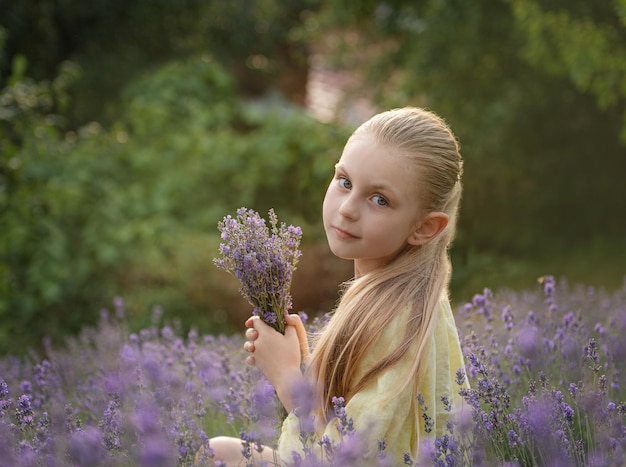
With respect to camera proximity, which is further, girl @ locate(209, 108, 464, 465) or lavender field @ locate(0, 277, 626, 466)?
girl @ locate(209, 108, 464, 465)

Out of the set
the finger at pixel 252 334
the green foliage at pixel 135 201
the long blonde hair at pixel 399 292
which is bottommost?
the green foliage at pixel 135 201

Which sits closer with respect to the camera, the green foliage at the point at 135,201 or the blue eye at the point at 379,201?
the blue eye at the point at 379,201

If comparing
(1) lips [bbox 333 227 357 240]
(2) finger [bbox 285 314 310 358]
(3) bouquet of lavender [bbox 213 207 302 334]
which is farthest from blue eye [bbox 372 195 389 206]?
(2) finger [bbox 285 314 310 358]

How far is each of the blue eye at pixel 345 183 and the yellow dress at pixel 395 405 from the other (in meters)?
0.36

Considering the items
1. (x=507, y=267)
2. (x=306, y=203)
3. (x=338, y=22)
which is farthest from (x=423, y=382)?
(x=338, y=22)

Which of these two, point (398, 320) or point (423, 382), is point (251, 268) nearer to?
point (398, 320)

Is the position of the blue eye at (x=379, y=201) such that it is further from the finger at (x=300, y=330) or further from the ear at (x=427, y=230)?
the finger at (x=300, y=330)

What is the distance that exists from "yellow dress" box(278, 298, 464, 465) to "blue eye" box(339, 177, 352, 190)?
1.17 feet

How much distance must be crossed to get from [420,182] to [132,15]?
6.91 m

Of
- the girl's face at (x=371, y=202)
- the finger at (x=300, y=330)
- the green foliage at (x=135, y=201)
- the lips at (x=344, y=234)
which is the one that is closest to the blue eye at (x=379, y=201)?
the girl's face at (x=371, y=202)

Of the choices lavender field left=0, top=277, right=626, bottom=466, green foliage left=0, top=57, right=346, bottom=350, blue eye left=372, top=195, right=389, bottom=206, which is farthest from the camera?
green foliage left=0, top=57, right=346, bottom=350

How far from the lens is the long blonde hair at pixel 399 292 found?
210 centimetres

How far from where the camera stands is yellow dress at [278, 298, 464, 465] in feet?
6.64

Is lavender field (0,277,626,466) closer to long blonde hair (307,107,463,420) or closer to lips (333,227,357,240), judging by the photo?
long blonde hair (307,107,463,420)
